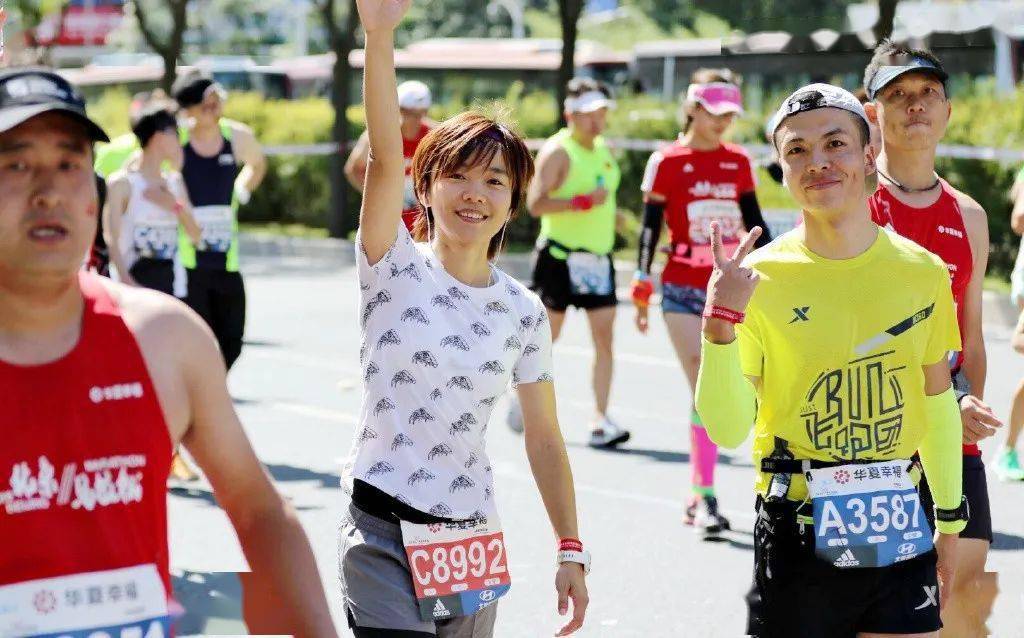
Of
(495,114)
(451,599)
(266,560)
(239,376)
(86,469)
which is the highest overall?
(495,114)

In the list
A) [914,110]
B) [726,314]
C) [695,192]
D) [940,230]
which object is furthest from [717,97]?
[726,314]

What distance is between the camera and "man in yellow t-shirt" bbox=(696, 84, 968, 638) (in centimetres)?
420

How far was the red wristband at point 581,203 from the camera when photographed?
34.4 feet

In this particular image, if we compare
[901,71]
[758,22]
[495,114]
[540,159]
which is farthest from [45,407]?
[758,22]

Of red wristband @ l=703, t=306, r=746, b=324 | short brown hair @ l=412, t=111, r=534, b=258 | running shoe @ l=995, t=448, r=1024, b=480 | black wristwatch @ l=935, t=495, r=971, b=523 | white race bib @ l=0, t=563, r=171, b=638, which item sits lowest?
running shoe @ l=995, t=448, r=1024, b=480

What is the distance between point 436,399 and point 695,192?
5038 millimetres

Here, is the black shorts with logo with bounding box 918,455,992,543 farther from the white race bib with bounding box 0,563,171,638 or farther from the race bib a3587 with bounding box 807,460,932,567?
the white race bib with bounding box 0,563,171,638

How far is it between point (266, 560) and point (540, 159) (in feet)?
25.8

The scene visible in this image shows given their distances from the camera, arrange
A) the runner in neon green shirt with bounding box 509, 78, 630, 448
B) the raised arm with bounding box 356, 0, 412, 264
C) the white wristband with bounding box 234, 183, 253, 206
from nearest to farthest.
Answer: the raised arm with bounding box 356, 0, 412, 264, the runner in neon green shirt with bounding box 509, 78, 630, 448, the white wristband with bounding box 234, 183, 253, 206

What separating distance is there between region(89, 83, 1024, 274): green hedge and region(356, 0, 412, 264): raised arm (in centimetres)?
555

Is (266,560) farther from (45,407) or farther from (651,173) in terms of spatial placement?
(651,173)

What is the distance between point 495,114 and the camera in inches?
177

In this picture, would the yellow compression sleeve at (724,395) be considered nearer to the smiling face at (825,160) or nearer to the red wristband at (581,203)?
the smiling face at (825,160)

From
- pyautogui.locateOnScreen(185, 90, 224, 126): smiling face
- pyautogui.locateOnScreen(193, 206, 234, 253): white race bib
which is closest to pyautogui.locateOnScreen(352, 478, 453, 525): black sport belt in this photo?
pyautogui.locateOnScreen(193, 206, 234, 253): white race bib
